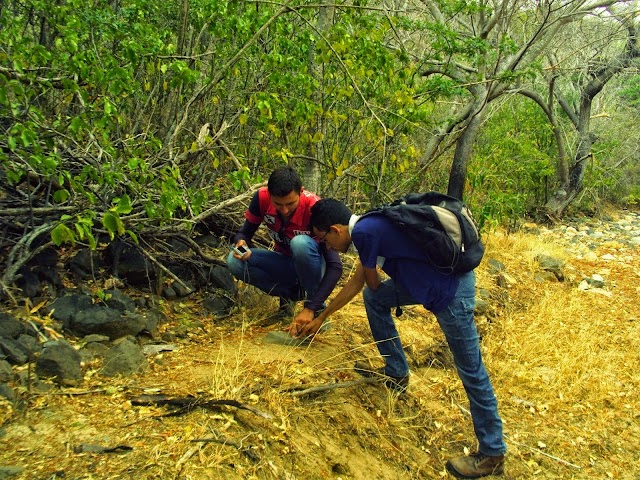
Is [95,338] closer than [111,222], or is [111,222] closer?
[111,222]

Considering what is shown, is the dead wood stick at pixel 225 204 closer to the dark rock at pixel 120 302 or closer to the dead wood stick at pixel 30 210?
the dark rock at pixel 120 302

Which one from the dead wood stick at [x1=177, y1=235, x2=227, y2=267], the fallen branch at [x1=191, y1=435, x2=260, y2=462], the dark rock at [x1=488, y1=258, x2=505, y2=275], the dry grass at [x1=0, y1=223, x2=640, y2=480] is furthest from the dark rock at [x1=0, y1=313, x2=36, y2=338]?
the dark rock at [x1=488, y1=258, x2=505, y2=275]

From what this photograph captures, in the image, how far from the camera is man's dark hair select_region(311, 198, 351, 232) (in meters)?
3.21

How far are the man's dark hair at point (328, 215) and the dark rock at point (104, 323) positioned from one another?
1.45 meters

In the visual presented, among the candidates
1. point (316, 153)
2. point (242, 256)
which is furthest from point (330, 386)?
point (316, 153)

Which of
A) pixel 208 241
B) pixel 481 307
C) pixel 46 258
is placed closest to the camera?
pixel 46 258

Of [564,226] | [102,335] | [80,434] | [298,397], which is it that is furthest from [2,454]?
[564,226]

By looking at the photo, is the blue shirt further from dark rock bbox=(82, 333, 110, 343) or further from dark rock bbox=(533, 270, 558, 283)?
dark rock bbox=(533, 270, 558, 283)

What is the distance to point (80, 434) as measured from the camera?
2703 mm

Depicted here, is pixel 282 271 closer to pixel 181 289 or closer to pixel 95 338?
pixel 181 289

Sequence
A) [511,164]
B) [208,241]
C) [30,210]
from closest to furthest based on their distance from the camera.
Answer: [30,210]
[208,241]
[511,164]

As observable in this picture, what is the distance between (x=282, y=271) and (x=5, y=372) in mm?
1864

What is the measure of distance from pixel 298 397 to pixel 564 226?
1007 centimetres

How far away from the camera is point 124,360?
3.38 m
